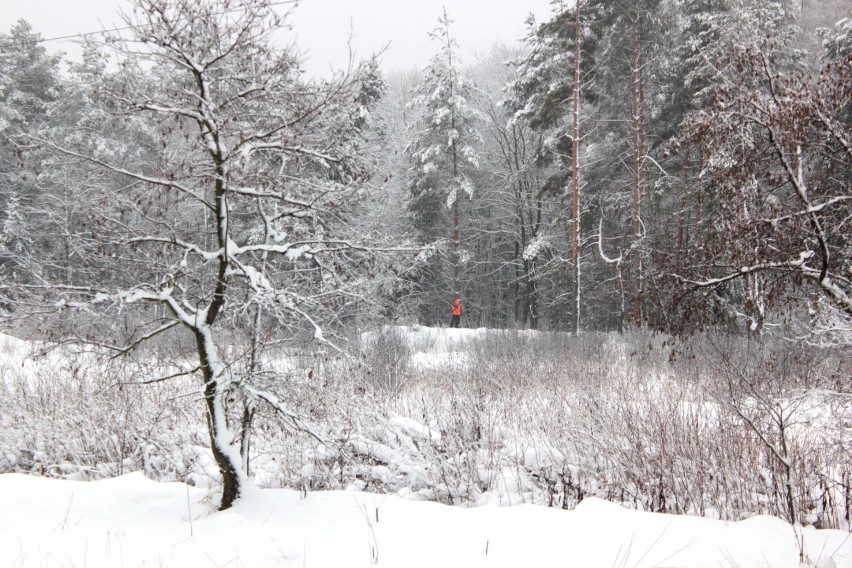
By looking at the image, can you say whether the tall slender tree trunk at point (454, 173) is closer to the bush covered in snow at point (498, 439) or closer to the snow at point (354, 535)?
the bush covered in snow at point (498, 439)

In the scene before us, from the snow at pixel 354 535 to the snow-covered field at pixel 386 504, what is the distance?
0.05 feet

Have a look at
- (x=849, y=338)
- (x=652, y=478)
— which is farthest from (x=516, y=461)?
(x=849, y=338)

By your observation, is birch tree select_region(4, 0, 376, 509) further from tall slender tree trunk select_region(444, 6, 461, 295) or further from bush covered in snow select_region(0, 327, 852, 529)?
tall slender tree trunk select_region(444, 6, 461, 295)

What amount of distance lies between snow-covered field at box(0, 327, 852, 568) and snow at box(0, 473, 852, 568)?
2cm

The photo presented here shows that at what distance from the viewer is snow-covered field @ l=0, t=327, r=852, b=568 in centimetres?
350

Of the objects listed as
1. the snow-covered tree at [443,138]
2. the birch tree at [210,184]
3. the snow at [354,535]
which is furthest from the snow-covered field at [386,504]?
the snow-covered tree at [443,138]

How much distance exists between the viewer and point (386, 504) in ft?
15.1

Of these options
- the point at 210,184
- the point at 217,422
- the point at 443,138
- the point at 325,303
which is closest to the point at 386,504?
the point at 217,422

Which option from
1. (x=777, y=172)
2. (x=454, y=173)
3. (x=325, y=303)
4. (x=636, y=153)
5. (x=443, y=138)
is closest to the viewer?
(x=325, y=303)

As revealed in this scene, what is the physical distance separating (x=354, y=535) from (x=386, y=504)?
0.75 meters

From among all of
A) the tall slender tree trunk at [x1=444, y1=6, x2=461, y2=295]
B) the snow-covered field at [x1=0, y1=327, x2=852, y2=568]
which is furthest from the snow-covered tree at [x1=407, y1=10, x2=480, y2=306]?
the snow-covered field at [x1=0, y1=327, x2=852, y2=568]

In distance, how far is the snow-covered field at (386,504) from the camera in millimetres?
3500

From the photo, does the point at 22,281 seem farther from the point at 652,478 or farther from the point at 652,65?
the point at 652,65

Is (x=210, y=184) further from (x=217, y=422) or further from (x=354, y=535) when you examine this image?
(x=354, y=535)
